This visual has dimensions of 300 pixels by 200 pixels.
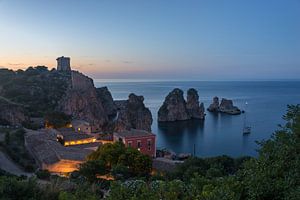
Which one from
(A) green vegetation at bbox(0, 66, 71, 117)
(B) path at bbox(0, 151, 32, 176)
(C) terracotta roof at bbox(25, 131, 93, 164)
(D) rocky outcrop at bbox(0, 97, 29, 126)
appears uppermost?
(A) green vegetation at bbox(0, 66, 71, 117)

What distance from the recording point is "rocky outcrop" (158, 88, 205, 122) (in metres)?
57.8

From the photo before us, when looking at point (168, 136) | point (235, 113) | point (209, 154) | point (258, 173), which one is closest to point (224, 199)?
point (258, 173)

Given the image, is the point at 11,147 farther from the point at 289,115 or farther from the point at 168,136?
the point at 168,136

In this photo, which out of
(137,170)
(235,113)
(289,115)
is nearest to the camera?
(289,115)

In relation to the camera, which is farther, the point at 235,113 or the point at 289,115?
the point at 235,113

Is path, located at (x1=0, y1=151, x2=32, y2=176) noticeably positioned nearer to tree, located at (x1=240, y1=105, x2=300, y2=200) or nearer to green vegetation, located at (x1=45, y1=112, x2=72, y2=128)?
green vegetation, located at (x1=45, y1=112, x2=72, y2=128)

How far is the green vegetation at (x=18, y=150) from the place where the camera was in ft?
63.8

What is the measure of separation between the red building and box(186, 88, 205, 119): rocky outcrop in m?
34.3

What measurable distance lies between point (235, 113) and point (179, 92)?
557 inches

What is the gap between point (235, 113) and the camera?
65.4 m

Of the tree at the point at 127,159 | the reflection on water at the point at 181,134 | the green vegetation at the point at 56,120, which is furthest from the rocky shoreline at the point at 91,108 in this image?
the tree at the point at 127,159

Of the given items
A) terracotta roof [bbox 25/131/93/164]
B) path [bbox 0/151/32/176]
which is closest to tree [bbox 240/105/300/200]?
path [bbox 0/151/32/176]

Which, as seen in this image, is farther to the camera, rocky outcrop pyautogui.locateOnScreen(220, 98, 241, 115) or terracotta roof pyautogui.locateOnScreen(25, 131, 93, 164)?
rocky outcrop pyautogui.locateOnScreen(220, 98, 241, 115)

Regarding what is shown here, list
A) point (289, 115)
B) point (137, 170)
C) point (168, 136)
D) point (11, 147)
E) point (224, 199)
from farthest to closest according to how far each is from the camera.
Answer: point (168, 136) < point (11, 147) < point (137, 170) < point (289, 115) < point (224, 199)
